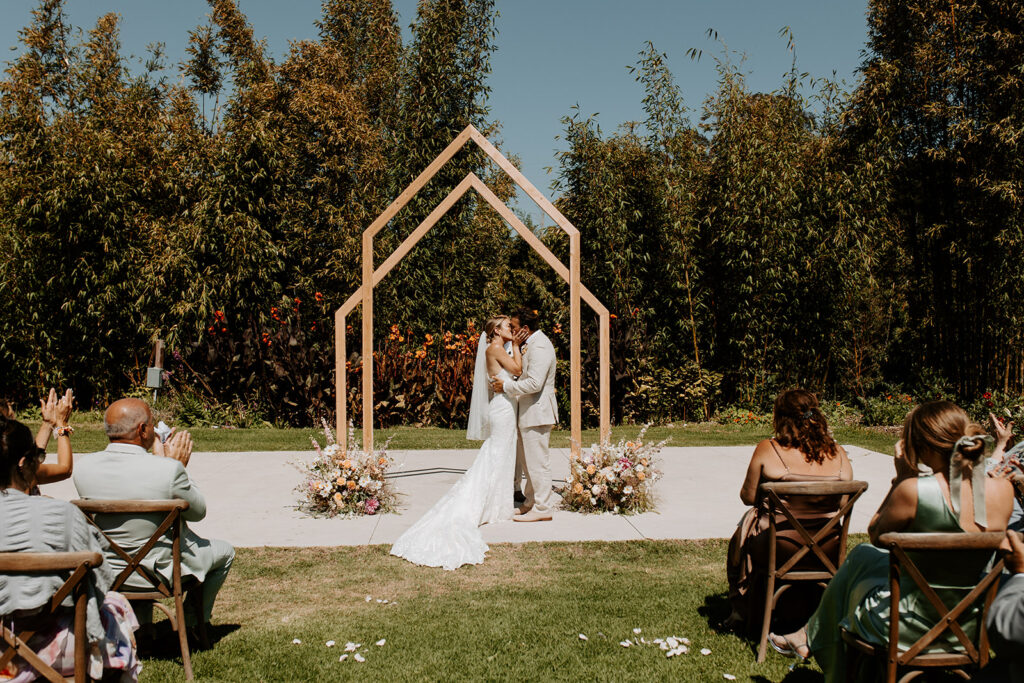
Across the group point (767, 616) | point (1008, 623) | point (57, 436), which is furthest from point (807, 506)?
point (57, 436)

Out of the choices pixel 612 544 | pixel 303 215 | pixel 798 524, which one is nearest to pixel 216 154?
pixel 303 215

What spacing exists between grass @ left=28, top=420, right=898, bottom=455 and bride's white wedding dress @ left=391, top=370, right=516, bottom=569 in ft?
11.4

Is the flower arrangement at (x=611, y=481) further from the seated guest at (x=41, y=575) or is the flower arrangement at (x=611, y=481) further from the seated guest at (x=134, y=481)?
the seated guest at (x=41, y=575)

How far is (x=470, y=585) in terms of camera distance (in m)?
4.69

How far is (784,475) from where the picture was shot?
3707 millimetres

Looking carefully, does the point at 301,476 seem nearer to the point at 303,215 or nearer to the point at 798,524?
the point at 798,524

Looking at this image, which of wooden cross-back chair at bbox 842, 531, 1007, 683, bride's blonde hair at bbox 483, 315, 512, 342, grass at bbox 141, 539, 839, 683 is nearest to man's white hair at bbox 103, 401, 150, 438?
grass at bbox 141, 539, 839, 683

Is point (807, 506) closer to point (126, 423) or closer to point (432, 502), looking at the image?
point (126, 423)

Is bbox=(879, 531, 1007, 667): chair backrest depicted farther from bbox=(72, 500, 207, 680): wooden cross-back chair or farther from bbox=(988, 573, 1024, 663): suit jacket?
bbox=(72, 500, 207, 680): wooden cross-back chair

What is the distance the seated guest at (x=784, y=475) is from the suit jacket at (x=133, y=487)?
233 centimetres

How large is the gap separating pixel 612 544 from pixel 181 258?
9.31m

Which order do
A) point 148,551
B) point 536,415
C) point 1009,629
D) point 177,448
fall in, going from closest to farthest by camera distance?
point 1009,629 → point 148,551 → point 177,448 → point 536,415

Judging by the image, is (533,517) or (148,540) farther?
(533,517)

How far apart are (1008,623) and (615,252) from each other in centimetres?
1028
